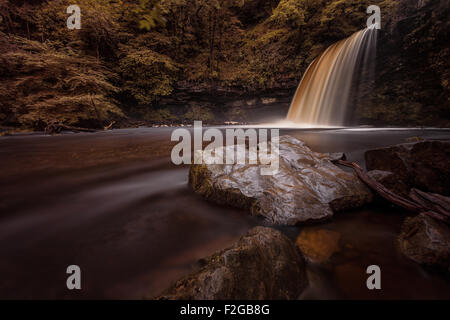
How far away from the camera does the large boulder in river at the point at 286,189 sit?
1573 millimetres

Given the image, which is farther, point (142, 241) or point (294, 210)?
point (294, 210)

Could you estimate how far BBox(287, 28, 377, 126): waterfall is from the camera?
9.31 m

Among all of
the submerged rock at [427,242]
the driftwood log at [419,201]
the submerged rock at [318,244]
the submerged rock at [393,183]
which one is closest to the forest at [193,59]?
the submerged rock at [318,244]

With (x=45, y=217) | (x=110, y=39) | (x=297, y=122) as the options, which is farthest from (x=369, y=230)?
(x=110, y=39)

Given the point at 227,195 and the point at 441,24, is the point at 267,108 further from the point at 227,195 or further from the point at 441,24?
the point at 227,195

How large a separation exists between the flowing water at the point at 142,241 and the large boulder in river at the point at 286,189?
0.10 m

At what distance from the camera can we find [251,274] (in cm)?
95

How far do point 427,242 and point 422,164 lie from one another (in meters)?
1.26

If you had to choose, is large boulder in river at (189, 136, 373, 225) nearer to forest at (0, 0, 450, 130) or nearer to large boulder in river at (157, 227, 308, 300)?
large boulder in river at (157, 227, 308, 300)

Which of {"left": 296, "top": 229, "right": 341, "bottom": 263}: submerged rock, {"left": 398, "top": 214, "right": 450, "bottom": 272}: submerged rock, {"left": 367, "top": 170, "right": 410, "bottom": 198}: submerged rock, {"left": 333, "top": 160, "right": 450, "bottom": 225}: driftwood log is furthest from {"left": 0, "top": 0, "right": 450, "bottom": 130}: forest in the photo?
{"left": 367, "top": 170, "right": 410, "bottom": 198}: submerged rock

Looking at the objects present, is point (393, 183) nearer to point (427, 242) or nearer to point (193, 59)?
point (427, 242)

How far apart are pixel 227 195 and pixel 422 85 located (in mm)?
10781

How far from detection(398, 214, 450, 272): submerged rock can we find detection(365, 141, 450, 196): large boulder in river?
0.87 metres

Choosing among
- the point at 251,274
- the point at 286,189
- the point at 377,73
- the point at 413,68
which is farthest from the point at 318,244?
the point at 377,73
